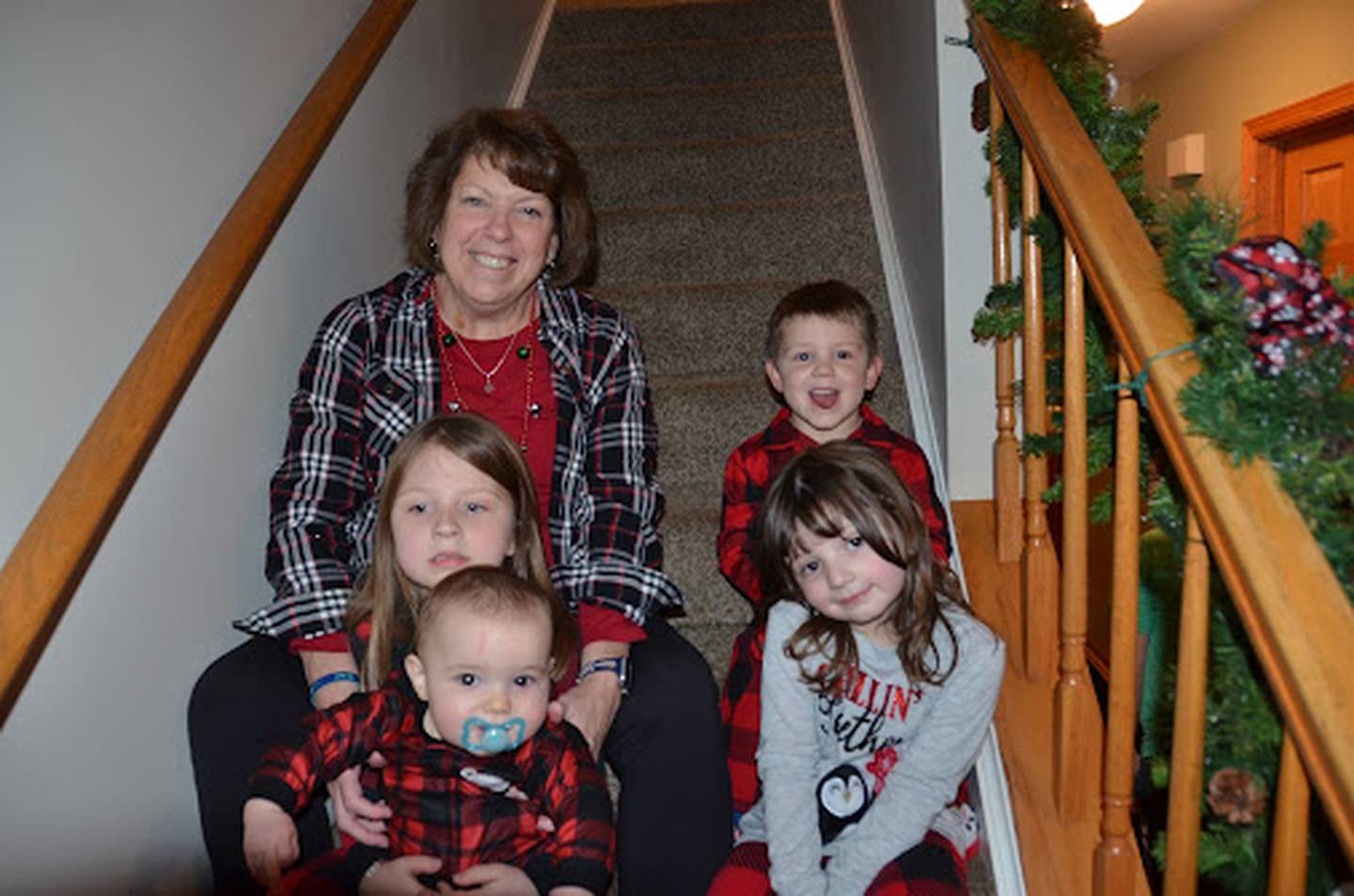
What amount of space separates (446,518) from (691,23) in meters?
3.34

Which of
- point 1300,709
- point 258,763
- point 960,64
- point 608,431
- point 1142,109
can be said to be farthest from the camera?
point 960,64

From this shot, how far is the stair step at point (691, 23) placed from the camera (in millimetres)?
4336

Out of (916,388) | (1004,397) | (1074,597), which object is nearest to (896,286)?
(916,388)

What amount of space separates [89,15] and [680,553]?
4.40 feet

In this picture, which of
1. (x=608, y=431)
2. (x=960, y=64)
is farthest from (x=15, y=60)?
(x=960, y=64)

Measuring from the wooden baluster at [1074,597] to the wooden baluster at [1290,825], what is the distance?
0.58 m

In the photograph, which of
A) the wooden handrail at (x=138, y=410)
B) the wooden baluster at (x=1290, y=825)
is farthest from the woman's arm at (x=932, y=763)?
the wooden handrail at (x=138, y=410)

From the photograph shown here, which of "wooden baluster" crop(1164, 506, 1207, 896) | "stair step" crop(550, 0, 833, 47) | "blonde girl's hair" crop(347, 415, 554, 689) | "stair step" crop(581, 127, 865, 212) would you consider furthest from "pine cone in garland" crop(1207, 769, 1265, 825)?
"stair step" crop(550, 0, 833, 47)

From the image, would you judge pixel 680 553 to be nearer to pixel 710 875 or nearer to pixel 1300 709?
pixel 710 875

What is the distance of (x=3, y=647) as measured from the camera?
1146 millimetres

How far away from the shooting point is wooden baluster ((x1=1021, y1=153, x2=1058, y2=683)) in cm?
179

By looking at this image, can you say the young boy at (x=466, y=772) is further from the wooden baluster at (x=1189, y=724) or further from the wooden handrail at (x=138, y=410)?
the wooden baluster at (x=1189, y=724)

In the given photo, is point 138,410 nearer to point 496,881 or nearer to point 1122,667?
point 496,881

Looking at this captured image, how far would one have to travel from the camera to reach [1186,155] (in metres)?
6.04
